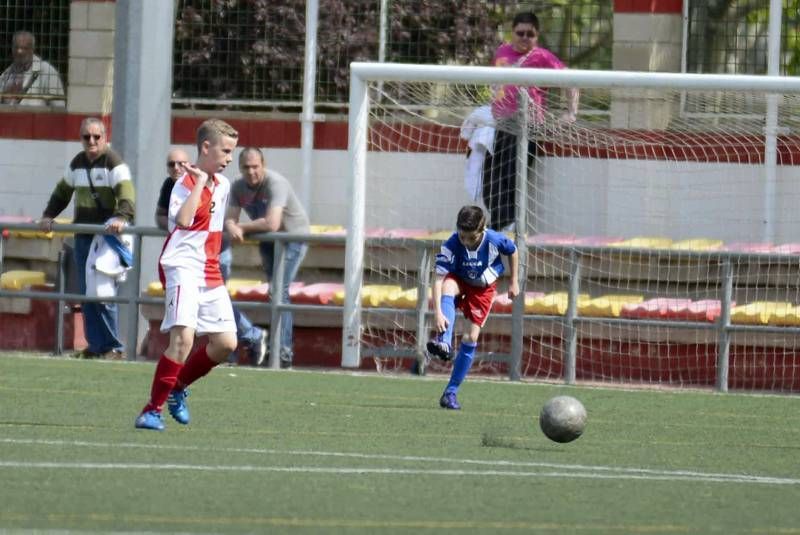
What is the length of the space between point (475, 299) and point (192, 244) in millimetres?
3151

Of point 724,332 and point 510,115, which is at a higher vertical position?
point 510,115

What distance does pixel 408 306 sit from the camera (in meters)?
16.4

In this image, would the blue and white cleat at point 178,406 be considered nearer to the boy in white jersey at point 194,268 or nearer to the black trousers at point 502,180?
the boy in white jersey at point 194,268

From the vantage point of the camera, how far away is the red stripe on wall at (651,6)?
18.3 m

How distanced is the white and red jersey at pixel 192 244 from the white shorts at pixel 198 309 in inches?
1.7

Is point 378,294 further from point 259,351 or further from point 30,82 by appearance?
point 30,82

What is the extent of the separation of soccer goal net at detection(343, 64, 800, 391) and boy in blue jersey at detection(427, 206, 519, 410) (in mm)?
2489

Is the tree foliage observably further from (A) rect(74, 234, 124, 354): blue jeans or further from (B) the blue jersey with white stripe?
(B) the blue jersey with white stripe

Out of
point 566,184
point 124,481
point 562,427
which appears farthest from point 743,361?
point 124,481

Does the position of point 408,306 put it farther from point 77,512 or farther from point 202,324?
point 77,512

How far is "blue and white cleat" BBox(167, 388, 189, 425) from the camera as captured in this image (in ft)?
36.4

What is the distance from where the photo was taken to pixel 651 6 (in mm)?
18344

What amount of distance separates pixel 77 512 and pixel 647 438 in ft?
14.9

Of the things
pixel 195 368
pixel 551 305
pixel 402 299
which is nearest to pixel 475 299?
pixel 195 368
